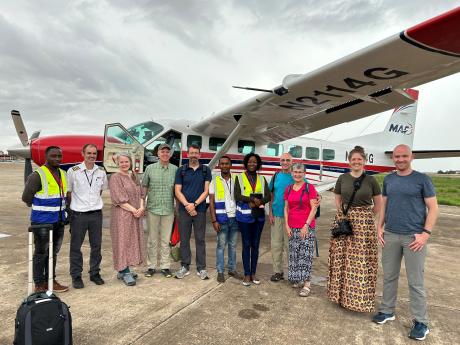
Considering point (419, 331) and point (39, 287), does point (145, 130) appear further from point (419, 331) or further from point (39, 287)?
point (419, 331)

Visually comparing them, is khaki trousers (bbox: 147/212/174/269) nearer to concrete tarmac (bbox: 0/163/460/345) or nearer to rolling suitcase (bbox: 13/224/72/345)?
concrete tarmac (bbox: 0/163/460/345)

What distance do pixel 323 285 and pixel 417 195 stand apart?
75.4 inches

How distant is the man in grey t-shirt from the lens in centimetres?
298

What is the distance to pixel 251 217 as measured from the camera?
4.25 meters

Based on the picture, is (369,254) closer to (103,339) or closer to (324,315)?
(324,315)

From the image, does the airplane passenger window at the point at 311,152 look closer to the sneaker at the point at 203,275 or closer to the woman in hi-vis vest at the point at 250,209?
the woman in hi-vis vest at the point at 250,209

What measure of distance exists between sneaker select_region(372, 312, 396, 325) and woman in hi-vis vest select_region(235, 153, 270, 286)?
1511 millimetres

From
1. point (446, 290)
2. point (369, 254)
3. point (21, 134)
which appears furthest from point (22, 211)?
point (446, 290)

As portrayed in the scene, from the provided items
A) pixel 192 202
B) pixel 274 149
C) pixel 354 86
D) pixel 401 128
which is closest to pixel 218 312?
pixel 192 202

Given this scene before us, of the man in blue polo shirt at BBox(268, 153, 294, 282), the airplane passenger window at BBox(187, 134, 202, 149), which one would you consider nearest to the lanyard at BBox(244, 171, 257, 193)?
the man in blue polo shirt at BBox(268, 153, 294, 282)

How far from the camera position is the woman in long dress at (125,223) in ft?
13.4

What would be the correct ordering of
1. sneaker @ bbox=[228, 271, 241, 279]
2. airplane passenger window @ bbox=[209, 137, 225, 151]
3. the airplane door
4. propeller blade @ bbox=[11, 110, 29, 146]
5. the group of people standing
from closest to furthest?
the group of people standing, sneaker @ bbox=[228, 271, 241, 279], the airplane door, propeller blade @ bbox=[11, 110, 29, 146], airplane passenger window @ bbox=[209, 137, 225, 151]

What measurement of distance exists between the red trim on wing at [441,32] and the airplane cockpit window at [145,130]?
598 centimetres

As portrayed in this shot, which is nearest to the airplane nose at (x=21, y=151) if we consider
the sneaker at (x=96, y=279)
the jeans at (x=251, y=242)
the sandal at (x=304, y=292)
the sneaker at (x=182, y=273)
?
the sneaker at (x=96, y=279)
